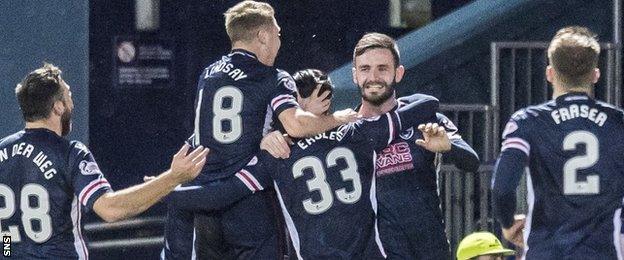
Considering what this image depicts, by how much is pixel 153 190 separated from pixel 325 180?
1.22m

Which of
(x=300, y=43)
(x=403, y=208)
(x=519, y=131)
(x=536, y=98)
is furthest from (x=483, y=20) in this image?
(x=519, y=131)

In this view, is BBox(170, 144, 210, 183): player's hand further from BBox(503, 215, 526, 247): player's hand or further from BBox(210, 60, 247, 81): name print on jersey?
BBox(210, 60, 247, 81): name print on jersey

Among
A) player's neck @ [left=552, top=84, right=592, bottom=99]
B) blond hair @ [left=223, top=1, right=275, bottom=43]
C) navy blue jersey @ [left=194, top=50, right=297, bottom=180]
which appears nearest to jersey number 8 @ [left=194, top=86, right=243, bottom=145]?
navy blue jersey @ [left=194, top=50, right=297, bottom=180]

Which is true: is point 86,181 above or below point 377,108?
below

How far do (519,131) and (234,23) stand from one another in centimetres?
206

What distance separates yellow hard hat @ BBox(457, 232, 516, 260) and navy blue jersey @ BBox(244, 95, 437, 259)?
5.88 feet

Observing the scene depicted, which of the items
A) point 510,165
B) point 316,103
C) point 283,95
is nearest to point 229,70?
point 283,95

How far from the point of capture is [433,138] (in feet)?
28.4

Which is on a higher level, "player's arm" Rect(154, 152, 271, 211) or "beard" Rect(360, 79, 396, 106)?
"beard" Rect(360, 79, 396, 106)

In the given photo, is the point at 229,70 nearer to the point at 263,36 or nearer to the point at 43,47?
the point at 263,36

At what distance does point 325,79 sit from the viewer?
911 centimetres

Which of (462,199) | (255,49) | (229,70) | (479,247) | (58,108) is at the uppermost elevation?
(255,49)

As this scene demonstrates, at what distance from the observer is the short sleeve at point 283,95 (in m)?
8.89

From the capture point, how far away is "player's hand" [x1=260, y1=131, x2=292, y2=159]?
870 cm
